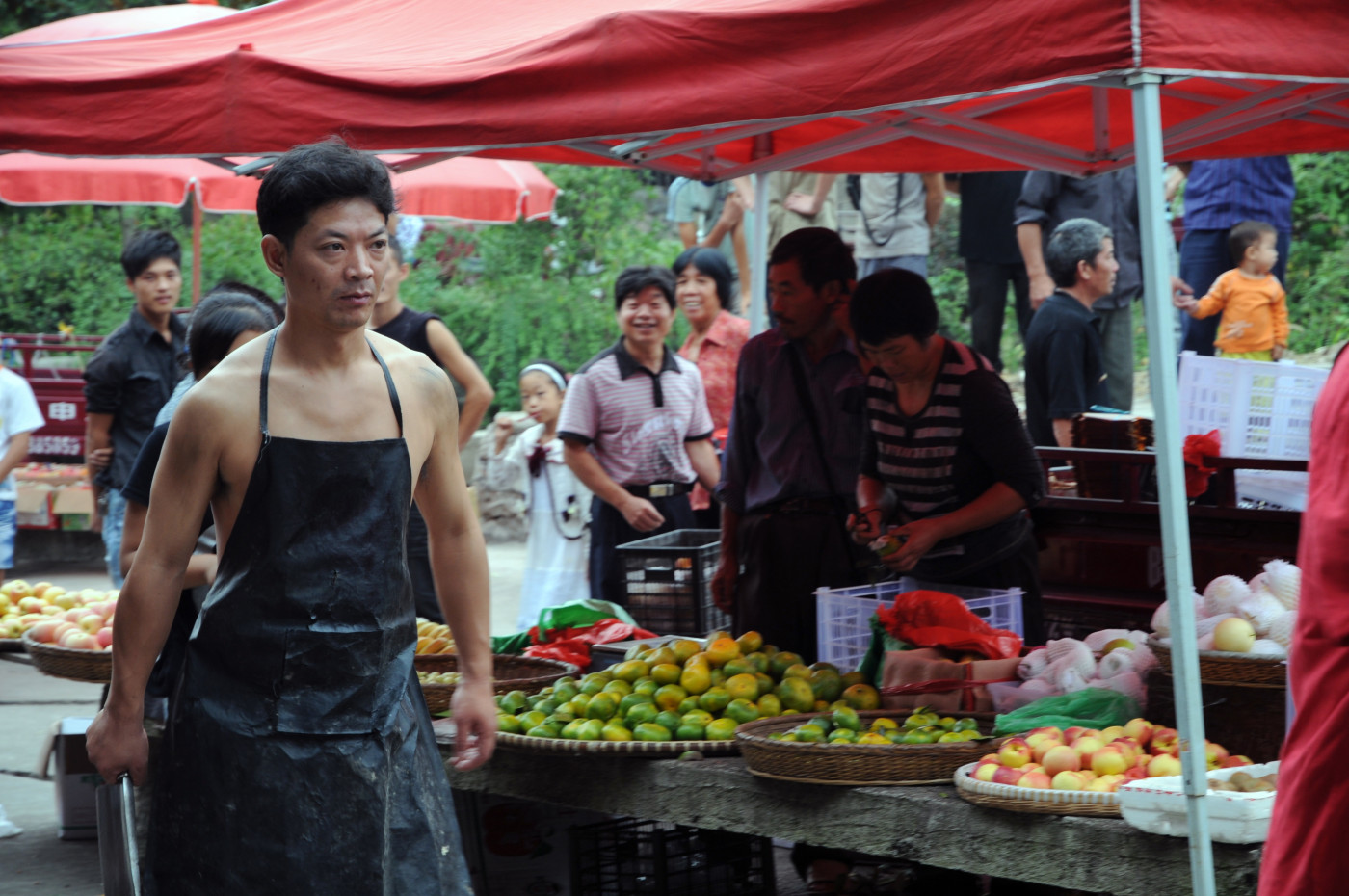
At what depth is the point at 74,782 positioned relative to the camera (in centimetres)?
556

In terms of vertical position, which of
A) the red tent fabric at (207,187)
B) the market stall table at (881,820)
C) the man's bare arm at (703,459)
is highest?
the red tent fabric at (207,187)

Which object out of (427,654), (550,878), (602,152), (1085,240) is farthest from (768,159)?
(550,878)

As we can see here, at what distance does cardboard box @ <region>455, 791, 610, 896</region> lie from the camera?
15.0ft

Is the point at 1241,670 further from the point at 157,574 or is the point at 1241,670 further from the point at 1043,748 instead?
the point at 157,574

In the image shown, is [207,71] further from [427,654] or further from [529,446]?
[529,446]

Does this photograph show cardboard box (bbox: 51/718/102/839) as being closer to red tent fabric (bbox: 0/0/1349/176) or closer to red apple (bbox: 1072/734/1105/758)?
red tent fabric (bbox: 0/0/1349/176)

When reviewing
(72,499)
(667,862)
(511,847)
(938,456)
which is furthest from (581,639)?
(72,499)

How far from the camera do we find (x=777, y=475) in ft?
16.7

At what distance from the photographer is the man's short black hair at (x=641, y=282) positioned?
6.57 m

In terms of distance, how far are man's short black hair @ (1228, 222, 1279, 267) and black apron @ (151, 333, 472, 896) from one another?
682cm

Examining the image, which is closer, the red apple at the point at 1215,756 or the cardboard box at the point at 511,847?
the red apple at the point at 1215,756

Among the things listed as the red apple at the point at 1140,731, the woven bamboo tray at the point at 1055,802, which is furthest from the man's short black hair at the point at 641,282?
the woven bamboo tray at the point at 1055,802

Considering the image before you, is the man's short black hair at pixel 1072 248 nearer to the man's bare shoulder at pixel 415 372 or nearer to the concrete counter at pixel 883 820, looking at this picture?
the concrete counter at pixel 883 820

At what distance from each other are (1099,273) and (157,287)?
4.24m
